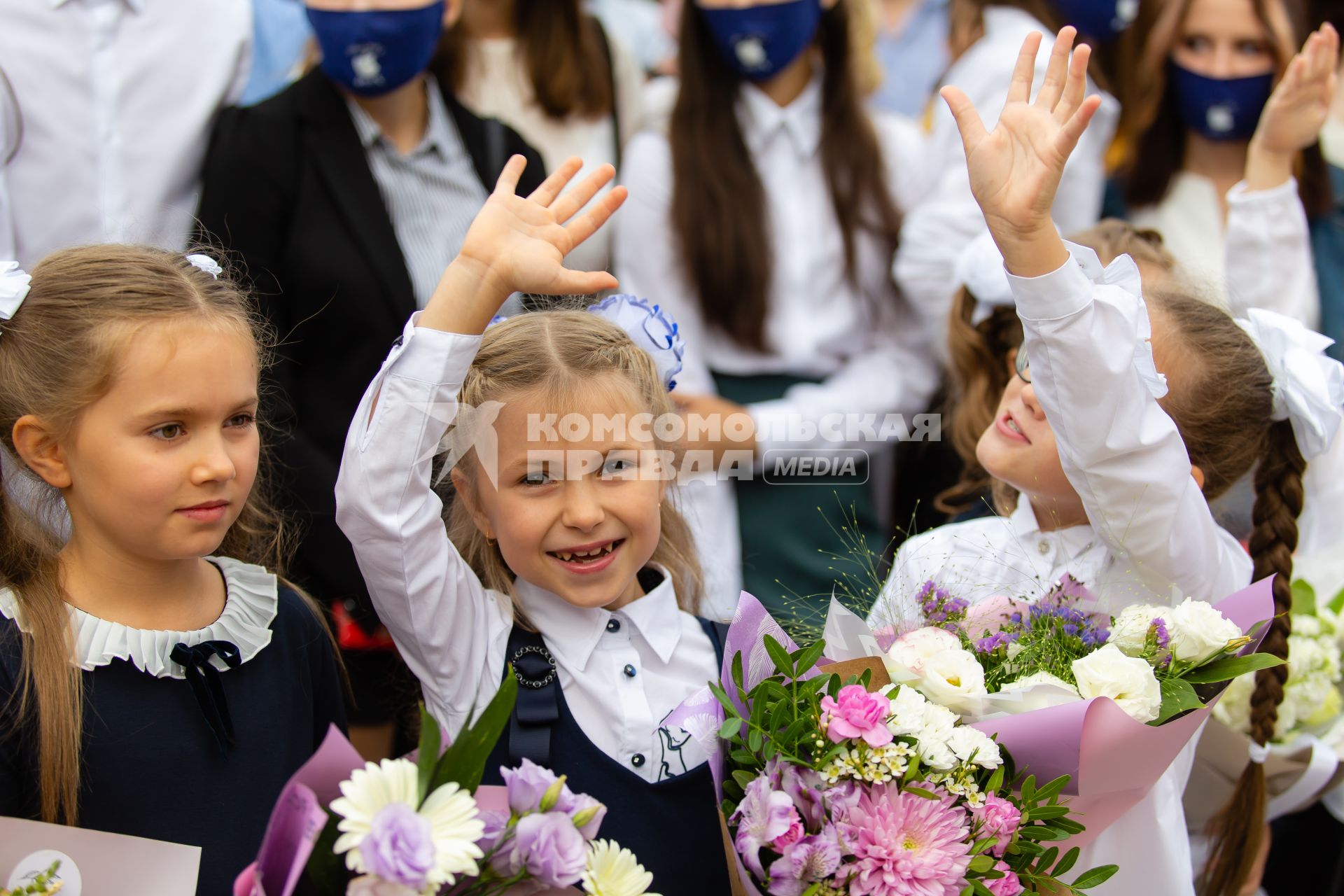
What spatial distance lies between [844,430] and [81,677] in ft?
7.50

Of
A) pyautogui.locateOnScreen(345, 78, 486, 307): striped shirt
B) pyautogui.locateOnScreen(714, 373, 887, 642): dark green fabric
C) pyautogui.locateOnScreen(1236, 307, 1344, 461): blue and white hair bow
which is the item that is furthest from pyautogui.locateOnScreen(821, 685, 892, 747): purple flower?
pyautogui.locateOnScreen(345, 78, 486, 307): striped shirt

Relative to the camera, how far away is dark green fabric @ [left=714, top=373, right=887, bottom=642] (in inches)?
137

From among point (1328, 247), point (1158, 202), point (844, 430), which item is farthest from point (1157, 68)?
point (844, 430)

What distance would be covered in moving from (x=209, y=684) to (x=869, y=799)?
1036mm

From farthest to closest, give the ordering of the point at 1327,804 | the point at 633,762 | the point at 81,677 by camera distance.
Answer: the point at 1327,804 → the point at 633,762 → the point at 81,677

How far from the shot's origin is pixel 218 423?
1937 mm

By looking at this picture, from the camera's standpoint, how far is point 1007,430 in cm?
233

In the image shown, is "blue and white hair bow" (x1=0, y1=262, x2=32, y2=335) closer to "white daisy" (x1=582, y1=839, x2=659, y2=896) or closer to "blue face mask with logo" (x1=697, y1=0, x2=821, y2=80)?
"white daisy" (x1=582, y1=839, x2=659, y2=896)

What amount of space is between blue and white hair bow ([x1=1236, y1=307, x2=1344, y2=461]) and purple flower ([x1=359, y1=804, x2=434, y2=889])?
1726mm

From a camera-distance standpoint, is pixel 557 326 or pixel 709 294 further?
pixel 709 294

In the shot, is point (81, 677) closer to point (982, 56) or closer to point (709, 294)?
point (709, 294)

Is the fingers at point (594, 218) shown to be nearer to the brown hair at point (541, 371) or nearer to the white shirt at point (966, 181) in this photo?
the brown hair at point (541, 371)

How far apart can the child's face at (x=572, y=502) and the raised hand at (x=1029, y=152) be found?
71 cm

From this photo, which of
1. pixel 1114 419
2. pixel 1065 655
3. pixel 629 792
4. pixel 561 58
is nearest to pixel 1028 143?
pixel 1114 419
